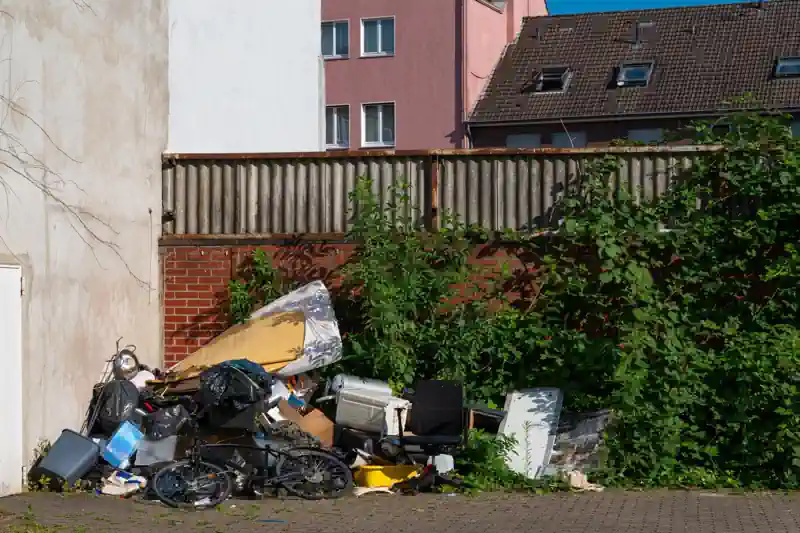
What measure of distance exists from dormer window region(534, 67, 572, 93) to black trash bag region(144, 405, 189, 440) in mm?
28890

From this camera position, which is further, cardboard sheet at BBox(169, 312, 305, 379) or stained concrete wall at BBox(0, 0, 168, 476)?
cardboard sheet at BBox(169, 312, 305, 379)

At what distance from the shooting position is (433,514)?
1054 centimetres

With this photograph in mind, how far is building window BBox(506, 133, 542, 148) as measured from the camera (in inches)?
1534

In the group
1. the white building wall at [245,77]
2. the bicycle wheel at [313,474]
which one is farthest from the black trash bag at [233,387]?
the white building wall at [245,77]

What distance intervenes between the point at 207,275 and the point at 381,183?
2386 mm

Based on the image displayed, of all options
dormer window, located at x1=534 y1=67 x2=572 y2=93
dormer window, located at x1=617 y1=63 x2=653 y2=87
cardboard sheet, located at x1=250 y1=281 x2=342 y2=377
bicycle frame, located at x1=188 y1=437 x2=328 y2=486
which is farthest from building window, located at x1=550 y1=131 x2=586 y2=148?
bicycle frame, located at x1=188 y1=437 x2=328 y2=486

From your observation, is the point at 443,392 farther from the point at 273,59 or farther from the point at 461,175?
the point at 273,59

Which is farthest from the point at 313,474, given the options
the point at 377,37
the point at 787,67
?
the point at 787,67

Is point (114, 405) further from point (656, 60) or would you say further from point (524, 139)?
point (656, 60)

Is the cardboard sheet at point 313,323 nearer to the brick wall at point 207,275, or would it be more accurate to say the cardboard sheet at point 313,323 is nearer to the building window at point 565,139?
the brick wall at point 207,275

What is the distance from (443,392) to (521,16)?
32.8 meters

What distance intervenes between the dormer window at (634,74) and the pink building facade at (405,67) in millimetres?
4510

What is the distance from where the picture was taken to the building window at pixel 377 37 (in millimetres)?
39562

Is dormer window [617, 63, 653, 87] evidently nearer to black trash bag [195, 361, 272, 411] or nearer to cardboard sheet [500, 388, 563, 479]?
cardboard sheet [500, 388, 563, 479]
